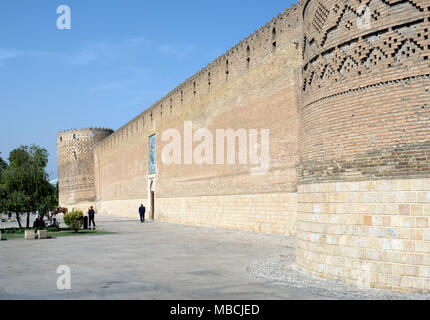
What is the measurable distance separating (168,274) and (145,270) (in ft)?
2.29

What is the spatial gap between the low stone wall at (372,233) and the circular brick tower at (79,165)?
43.7 m

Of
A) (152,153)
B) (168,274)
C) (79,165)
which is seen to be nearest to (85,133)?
(79,165)

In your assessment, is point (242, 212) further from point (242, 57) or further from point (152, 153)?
point (152, 153)

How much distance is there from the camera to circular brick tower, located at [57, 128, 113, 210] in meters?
49.1

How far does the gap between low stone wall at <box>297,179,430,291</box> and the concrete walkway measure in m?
0.99

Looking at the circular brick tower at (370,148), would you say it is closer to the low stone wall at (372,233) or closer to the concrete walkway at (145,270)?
the low stone wall at (372,233)

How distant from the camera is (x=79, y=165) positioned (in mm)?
49156

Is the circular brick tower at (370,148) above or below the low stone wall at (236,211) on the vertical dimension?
above

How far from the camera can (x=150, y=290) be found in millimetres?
6941

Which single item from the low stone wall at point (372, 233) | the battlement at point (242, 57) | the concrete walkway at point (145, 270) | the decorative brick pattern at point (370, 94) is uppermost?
the battlement at point (242, 57)

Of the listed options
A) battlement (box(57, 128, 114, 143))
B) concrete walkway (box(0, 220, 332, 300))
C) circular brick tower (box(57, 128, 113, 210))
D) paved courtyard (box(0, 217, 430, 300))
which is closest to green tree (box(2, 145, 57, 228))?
concrete walkway (box(0, 220, 332, 300))

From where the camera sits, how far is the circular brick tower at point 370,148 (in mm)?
6578

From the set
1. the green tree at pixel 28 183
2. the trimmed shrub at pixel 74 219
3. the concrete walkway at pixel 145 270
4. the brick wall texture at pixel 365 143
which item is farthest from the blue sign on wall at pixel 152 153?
the brick wall texture at pixel 365 143

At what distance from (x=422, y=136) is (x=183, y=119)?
20392mm
